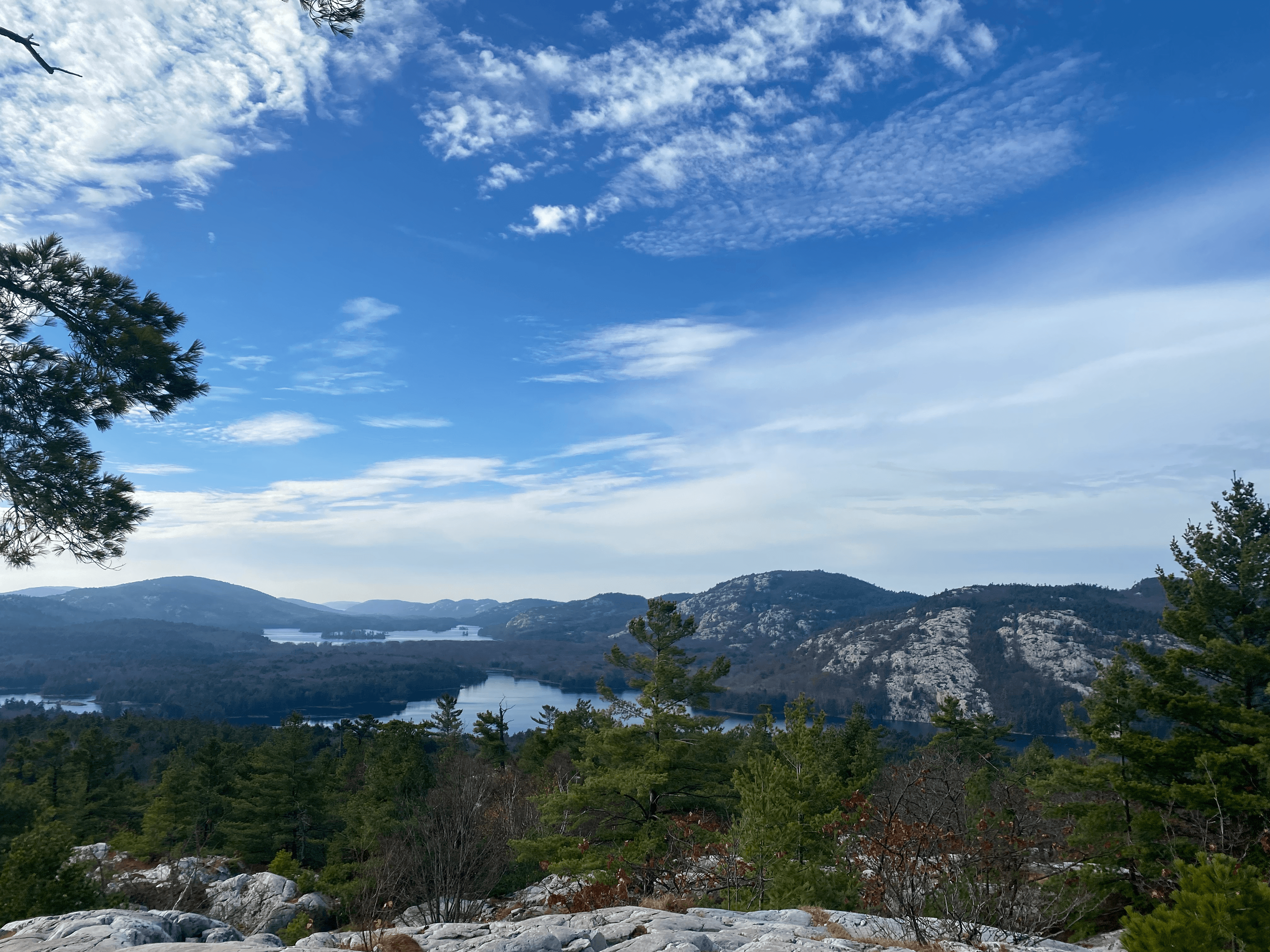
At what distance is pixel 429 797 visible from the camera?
34094mm

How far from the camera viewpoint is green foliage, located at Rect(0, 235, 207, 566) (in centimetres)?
885

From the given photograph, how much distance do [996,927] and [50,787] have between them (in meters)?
56.0

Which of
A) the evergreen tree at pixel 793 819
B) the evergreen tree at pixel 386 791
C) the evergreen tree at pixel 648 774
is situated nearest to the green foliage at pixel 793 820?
the evergreen tree at pixel 793 819

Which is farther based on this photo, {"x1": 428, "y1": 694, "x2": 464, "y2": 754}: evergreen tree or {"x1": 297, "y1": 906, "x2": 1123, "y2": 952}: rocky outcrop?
{"x1": 428, "y1": 694, "x2": 464, "y2": 754}: evergreen tree

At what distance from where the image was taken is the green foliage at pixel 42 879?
456 inches

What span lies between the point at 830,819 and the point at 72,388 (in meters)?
15.1

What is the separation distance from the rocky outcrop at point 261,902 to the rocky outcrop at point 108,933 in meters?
15.3

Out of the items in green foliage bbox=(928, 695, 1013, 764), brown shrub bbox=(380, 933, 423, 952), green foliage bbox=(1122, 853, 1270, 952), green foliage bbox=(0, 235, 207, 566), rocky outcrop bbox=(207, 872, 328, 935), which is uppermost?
green foliage bbox=(0, 235, 207, 566)

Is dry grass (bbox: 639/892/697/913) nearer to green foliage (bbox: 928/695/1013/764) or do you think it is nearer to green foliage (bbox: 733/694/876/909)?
green foliage (bbox: 733/694/876/909)

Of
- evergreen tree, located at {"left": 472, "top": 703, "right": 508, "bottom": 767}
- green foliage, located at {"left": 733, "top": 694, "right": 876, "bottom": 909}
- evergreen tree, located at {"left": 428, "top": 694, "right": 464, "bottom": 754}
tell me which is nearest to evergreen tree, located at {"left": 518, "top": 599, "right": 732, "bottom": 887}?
green foliage, located at {"left": 733, "top": 694, "right": 876, "bottom": 909}

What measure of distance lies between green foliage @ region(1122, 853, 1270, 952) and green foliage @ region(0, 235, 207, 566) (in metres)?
13.1

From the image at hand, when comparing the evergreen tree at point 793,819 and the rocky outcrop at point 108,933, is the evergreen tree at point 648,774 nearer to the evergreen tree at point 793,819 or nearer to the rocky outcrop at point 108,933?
the evergreen tree at point 793,819

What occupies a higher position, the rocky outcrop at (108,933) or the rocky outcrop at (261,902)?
the rocky outcrop at (108,933)

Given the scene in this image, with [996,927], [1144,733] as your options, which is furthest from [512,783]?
[996,927]
